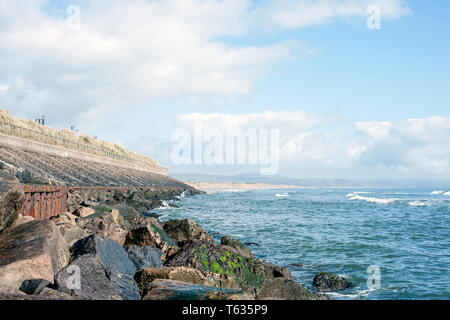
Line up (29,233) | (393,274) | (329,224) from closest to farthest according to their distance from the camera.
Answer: (29,233)
(393,274)
(329,224)

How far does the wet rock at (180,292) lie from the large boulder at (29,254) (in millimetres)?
1445

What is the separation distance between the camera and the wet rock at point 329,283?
9133mm

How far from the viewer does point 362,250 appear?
14.1 meters

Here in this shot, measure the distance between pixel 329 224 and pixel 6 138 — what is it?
21.4 metres

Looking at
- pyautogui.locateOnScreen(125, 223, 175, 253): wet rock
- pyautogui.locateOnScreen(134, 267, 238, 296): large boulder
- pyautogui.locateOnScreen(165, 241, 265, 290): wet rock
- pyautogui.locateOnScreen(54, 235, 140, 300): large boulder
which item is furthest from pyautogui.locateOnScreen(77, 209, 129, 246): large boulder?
pyautogui.locateOnScreen(134, 267, 238, 296): large boulder

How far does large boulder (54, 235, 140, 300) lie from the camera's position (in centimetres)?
475

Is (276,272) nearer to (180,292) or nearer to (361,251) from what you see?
(180,292)

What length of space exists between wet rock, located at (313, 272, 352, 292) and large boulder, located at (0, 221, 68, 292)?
5735 mm

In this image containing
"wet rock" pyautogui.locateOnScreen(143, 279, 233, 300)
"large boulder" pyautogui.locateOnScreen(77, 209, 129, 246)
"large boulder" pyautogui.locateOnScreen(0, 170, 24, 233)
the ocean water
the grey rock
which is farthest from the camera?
the ocean water

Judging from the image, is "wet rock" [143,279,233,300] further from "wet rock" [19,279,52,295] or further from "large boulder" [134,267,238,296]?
"wet rock" [19,279,52,295]

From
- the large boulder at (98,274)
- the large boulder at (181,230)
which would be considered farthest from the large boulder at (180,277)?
the large boulder at (181,230)

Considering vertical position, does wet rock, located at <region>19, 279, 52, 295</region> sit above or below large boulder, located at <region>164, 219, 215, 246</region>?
above
